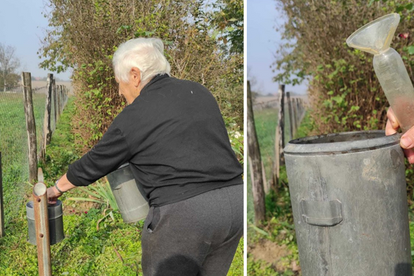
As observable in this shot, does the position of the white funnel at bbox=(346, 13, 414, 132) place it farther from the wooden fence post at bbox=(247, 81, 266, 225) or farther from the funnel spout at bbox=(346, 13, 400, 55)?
the wooden fence post at bbox=(247, 81, 266, 225)

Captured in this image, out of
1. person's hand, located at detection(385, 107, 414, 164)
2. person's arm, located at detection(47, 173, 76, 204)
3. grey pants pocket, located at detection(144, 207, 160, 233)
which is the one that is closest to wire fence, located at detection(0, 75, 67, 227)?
person's arm, located at detection(47, 173, 76, 204)

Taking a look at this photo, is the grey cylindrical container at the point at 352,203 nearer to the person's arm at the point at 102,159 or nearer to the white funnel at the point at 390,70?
the white funnel at the point at 390,70

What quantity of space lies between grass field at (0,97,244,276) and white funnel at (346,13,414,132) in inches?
89.7

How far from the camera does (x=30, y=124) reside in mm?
4125

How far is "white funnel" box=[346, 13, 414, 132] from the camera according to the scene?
6.07 ft

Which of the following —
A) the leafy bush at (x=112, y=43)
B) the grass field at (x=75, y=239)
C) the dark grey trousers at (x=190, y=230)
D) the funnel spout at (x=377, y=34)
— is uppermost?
the leafy bush at (x=112, y=43)

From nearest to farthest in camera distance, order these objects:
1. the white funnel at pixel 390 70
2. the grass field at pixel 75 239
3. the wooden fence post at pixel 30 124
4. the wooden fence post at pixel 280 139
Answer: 1. the white funnel at pixel 390 70
2. the grass field at pixel 75 239
3. the wooden fence post at pixel 30 124
4. the wooden fence post at pixel 280 139

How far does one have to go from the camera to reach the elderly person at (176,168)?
194 cm

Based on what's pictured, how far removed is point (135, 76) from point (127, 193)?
0.75 m

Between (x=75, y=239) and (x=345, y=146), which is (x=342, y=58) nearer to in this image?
(x=345, y=146)

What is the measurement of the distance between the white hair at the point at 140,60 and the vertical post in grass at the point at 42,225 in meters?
0.73

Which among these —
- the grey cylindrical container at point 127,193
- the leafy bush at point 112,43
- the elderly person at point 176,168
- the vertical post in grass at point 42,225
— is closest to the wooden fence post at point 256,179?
the leafy bush at point 112,43

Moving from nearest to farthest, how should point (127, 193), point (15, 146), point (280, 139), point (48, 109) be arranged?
point (127, 193)
point (15, 146)
point (48, 109)
point (280, 139)

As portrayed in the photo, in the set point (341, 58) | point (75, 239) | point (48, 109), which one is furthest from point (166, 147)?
point (48, 109)
